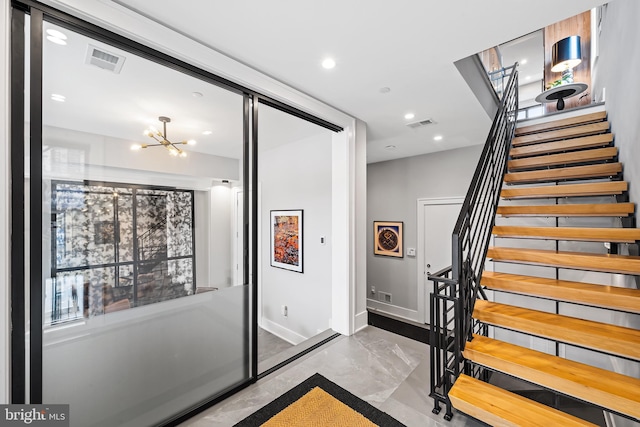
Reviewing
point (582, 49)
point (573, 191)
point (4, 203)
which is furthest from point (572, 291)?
point (582, 49)

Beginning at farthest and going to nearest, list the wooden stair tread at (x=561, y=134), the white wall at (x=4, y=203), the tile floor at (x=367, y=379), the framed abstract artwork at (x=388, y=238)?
the framed abstract artwork at (x=388, y=238), the wooden stair tread at (x=561, y=134), the tile floor at (x=367, y=379), the white wall at (x=4, y=203)

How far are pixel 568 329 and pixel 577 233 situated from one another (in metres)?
0.94

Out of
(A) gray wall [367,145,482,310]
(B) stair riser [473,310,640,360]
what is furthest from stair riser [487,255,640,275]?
(A) gray wall [367,145,482,310]

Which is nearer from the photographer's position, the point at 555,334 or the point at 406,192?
the point at 555,334

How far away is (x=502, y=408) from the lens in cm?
152

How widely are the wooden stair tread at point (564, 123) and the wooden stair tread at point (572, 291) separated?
258 centimetres

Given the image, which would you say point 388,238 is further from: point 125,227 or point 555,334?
point 125,227

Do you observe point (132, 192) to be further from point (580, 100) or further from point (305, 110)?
point (580, 100)

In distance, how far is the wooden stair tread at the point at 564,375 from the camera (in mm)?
1339

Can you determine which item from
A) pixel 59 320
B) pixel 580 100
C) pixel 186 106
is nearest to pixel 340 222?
pixel 186 106

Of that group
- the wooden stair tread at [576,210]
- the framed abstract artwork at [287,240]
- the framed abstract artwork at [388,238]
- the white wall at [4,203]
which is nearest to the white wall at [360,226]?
the framed abstract artwork at [287,240]

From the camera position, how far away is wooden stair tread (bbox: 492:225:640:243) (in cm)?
194

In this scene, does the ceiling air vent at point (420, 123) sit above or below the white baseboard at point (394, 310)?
above

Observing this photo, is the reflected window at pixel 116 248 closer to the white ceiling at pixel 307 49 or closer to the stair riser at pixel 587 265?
the white ceiling at pixel 307 49
